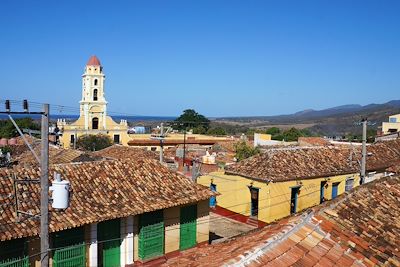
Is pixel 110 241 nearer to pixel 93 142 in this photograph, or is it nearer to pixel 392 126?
pixel 93 142

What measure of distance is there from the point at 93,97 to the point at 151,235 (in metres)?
45.5

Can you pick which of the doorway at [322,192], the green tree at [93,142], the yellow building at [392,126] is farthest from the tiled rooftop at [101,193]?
the yellow building at [392,126]

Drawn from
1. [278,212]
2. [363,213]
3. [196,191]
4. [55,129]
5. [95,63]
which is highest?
[95,63]

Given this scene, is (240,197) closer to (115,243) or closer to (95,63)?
(115,243)

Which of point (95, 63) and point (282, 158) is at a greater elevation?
point (95, 63)

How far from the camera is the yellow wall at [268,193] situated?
2081 centimetres

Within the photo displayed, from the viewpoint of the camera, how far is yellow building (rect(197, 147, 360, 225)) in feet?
68.9

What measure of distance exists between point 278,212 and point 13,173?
39.3ft

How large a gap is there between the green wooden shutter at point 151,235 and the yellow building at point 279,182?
22.2ft

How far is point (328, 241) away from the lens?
276 inches

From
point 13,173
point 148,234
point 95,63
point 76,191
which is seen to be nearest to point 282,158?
point 148,234

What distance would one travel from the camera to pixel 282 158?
23.1m

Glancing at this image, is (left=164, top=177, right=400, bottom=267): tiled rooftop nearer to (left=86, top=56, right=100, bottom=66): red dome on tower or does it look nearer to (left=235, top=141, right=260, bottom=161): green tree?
(left=235, top=141, right=260, bottom=161): green tree

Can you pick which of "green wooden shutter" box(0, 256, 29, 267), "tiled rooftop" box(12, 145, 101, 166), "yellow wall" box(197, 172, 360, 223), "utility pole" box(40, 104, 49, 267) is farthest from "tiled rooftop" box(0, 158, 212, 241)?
"tiled rooftop" box(12, 145, 101, 166)
